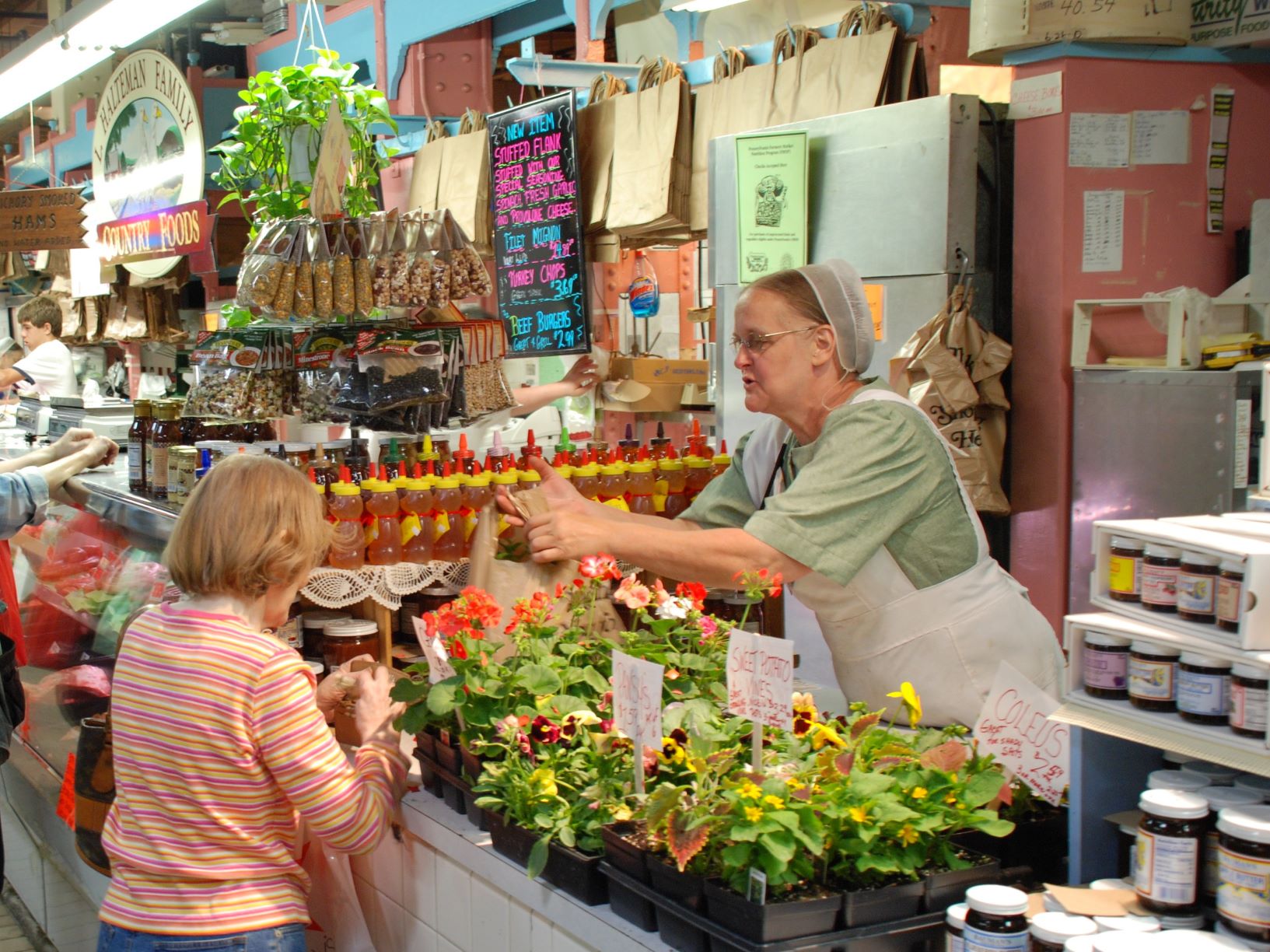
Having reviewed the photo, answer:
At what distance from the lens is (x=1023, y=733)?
2.00 m

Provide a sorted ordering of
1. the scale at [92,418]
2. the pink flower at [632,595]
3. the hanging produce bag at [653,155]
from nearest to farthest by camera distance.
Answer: the pink flower at [632,595]
the scale at [92,418]
the hanging produce bag at [653,155]

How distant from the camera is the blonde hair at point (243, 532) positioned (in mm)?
2230

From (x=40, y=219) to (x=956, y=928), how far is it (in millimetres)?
4666

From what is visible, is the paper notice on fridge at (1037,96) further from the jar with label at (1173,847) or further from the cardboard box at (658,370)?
the jar with label at (1173,847)

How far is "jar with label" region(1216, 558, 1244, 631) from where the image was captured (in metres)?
1.58

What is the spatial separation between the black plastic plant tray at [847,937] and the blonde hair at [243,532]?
0.93m

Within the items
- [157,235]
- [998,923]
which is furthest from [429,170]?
[998,923]

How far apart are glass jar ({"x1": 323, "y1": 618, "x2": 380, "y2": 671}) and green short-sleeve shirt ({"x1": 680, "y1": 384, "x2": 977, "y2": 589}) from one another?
1.52 meters

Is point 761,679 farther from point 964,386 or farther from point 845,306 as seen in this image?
point 964,386

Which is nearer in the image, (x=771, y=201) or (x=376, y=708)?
(x=376, y=708)

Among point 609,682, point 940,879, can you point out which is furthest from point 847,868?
point 609,682

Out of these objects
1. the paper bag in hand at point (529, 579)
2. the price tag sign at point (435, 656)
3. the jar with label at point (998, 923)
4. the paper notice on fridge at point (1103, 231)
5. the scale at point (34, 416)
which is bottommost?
Result: the jar with label at point (998, 923)

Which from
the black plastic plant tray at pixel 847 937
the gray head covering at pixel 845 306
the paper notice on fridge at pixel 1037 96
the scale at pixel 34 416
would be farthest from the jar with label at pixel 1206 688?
the scale at pixel 34 416

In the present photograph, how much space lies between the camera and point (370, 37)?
27.2 feet
